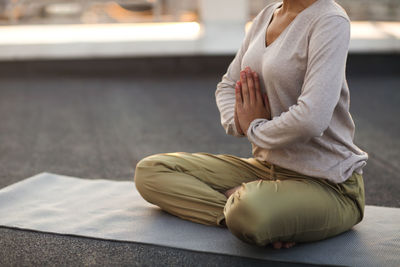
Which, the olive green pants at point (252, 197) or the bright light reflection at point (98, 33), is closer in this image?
the olive green pants at point (252, 197)

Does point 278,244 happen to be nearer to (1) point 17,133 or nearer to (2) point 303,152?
(2) point 303,152

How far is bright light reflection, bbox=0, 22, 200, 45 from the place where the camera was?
17.7 feet

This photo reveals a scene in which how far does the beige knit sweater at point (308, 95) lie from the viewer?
1.48 m

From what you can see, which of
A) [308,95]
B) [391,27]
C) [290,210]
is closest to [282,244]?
[290,210]

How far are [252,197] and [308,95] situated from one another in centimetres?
31

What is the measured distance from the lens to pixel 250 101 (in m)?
1.67

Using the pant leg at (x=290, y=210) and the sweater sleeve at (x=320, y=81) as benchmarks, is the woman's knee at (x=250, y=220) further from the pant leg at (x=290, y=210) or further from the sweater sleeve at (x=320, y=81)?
the sweater sleeve at (x=320, y=81)

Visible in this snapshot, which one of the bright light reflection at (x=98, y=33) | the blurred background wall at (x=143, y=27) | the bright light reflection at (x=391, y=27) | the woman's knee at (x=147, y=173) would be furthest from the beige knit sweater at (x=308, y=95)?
the bright light reflection at (x=391, y=27)

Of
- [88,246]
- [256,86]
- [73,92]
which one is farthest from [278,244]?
→ [73,92]

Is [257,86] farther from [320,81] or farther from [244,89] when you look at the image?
[320,81]

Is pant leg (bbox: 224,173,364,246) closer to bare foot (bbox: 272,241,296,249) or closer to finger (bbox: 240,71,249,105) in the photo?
bare foot (bbox: 272,241,296,249)

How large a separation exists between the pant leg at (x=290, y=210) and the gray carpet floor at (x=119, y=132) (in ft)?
0.36

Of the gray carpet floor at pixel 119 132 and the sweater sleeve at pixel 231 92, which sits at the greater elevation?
the sweater sleeve at pixel 231 92

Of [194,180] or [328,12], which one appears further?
[194,180]
